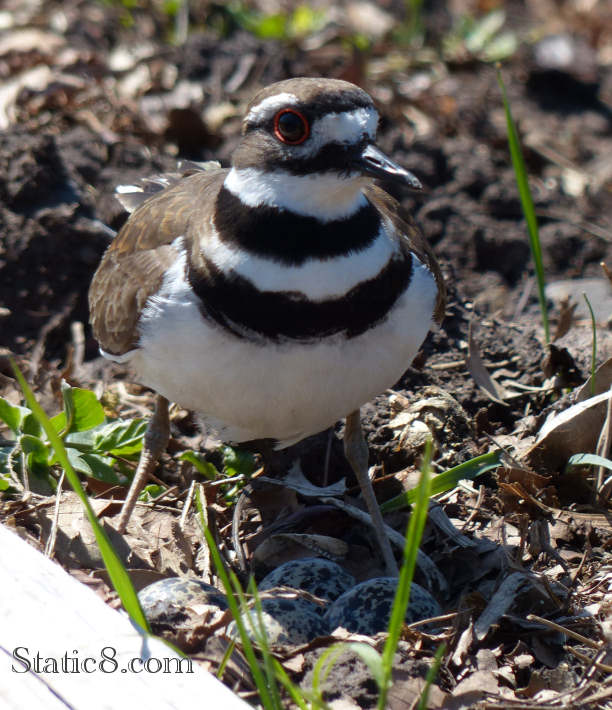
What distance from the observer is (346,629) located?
11.5ft

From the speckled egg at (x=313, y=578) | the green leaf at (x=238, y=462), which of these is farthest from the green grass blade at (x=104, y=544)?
the green leaf at (x=238, y=462)

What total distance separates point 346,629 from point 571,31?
6.76 metres

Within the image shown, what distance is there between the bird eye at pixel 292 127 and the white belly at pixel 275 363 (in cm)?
69

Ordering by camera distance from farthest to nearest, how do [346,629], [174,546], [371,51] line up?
[371,51], [174,546], [346,629]

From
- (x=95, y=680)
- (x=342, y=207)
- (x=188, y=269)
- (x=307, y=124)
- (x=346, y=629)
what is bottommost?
(x=346, y=629)

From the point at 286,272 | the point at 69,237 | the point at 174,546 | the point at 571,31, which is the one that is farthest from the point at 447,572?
the point at 571,31

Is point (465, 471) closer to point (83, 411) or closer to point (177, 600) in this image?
point (177, 600)

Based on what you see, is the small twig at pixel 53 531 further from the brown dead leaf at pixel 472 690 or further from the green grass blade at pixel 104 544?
the brown dead leaf at pixel 472 690

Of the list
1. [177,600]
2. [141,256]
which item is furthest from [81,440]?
[177,600]

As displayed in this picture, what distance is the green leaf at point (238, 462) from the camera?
15.3ft

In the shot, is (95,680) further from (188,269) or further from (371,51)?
(371,51)

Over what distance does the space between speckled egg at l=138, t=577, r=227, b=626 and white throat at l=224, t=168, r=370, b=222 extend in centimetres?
142

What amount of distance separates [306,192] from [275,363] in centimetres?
64

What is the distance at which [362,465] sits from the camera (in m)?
4.40
